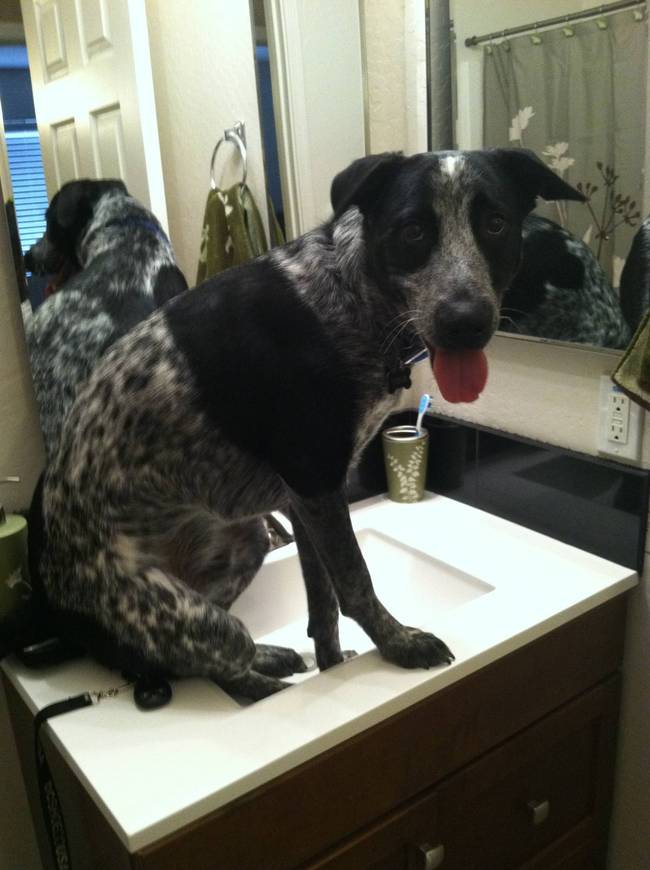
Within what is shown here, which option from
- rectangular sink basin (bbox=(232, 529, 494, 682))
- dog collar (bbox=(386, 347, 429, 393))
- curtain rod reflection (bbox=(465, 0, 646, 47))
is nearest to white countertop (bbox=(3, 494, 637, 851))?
rectangular sink basin (bbox=(232, 529, 494, 682))

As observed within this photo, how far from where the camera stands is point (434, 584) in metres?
1.46

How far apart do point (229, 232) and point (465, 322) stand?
728 millimetres

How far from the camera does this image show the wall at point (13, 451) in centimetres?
121

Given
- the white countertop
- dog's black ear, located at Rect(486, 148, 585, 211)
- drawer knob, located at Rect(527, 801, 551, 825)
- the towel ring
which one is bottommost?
drawer knob, located at Rect(527, 801, 551, 825)

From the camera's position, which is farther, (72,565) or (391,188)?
(72,565)

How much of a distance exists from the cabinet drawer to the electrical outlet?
16.5 inches

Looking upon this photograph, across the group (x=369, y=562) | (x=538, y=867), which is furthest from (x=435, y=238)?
(x=538, y=867)

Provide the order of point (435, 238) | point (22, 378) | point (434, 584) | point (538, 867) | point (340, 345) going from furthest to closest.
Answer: point (434, 584) → point (538, 867) → point (22, 378) → point (340, 345) → point (435, 238)

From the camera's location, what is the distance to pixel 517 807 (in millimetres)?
1270

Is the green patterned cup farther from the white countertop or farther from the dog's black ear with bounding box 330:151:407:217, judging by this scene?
the dog's black ear with bounding box 330:151:407:217

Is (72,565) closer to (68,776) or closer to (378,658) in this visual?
(68,776)

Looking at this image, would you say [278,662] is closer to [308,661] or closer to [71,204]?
[308,661]

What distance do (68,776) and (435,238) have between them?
829 millimetres

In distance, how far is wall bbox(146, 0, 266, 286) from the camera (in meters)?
1.32
